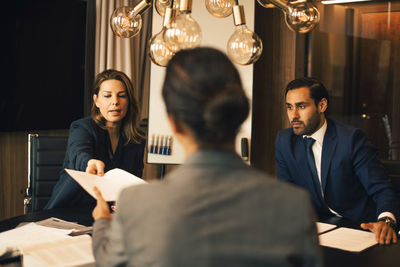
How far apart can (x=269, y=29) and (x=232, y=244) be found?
3586 mm

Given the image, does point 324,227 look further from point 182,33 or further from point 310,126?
point 182,33

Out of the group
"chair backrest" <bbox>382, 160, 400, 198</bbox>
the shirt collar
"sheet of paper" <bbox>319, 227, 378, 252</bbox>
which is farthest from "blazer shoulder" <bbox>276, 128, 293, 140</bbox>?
"sheet of paper" <bbox>319, 227, 378, 252</bbox>

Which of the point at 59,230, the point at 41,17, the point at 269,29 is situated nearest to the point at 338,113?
the point at 269,29

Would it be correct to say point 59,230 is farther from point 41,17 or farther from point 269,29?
point 269,29

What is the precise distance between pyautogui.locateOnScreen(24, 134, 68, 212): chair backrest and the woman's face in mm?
373

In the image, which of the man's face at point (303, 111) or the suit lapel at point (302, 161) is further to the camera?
the man's face at point (303, 111)

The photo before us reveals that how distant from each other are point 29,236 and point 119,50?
2.59 meters

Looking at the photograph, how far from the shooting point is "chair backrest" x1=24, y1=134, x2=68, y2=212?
9.09ft

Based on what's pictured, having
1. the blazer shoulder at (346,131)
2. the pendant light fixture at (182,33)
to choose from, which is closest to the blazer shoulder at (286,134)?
the blazer shoulder at (346,131)

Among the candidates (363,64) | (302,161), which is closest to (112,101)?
(302,161)

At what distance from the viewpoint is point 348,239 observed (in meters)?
1.77

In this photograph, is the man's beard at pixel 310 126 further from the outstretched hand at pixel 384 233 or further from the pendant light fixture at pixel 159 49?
the pendant light fixture at pixel 159 49

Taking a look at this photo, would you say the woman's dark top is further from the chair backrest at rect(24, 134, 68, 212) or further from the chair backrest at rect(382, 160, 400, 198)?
the chair backrest at rect(382, 160, 400, 198)

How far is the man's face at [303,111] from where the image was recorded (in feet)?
8.52
